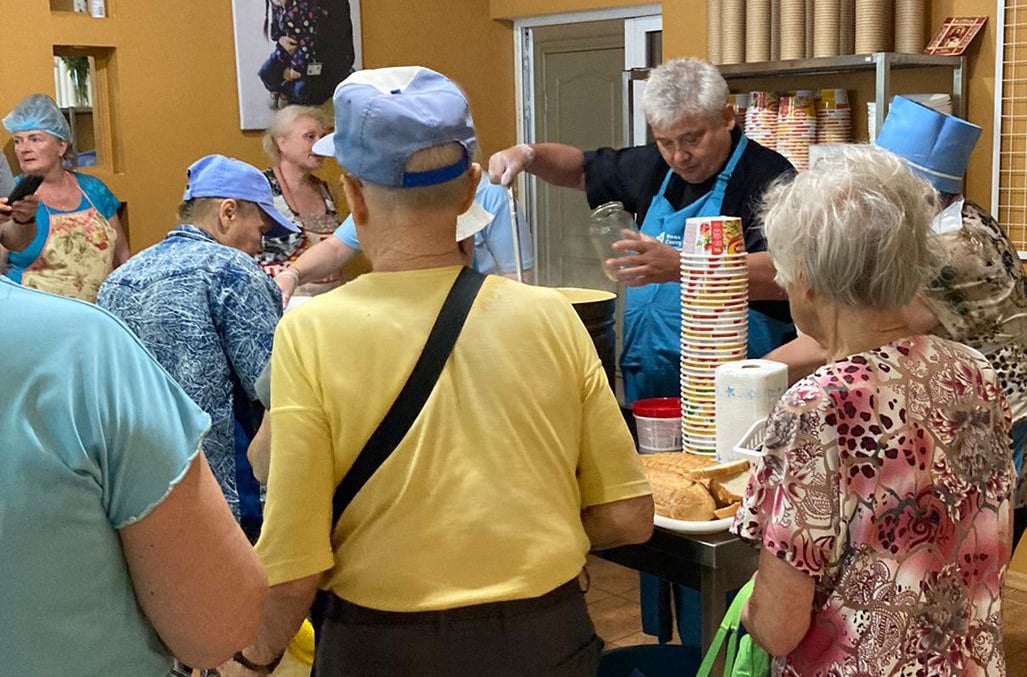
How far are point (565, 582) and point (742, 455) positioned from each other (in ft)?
2.18

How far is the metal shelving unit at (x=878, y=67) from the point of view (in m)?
3.54

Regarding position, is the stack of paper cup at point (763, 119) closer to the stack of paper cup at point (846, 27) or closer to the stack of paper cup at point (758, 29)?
the stack of paper cup at point (758, 29)

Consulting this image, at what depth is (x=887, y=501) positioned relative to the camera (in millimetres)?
1427

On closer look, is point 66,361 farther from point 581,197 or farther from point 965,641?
point 581,197

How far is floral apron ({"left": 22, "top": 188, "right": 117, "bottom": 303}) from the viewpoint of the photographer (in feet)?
14.0

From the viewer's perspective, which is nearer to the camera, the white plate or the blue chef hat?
the white plate

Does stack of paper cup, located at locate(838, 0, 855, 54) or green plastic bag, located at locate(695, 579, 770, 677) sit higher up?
stack of paper cup, located at locate(838, 0, 855, 54)

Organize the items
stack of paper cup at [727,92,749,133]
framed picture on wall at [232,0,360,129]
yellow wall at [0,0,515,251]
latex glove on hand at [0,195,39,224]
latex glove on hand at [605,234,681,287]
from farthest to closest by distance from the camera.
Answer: framed picture on wall at [232,0,360,129]
yellow wall at [0,0,515,251]
stack of paper cup at [727,92,749,133]
latex glove on hand at [0,195,39,224]
latex glove on hand at [605,234,681,287]

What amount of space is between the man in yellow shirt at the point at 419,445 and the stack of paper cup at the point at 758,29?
276 centimetres

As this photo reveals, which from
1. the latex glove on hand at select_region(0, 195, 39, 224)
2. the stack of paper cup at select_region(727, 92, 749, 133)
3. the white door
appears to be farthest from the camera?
the white door

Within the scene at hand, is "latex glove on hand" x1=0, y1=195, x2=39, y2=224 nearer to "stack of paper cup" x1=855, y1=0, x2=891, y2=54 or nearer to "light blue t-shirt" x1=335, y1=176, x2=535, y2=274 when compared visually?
"light blue t-shirt" x1=335, y1=176, x2=535, y2=274

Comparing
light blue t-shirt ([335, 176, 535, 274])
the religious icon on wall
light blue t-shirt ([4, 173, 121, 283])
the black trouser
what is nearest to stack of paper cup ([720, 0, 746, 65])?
the religious icon on wall

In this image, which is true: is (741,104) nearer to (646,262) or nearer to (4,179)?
(646,262)

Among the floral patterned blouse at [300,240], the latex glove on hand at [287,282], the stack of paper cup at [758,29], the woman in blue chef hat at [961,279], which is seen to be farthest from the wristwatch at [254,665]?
the stack of paper cup at [758,29]
